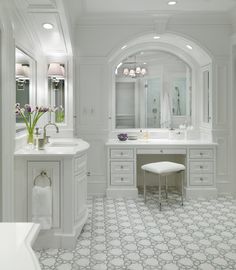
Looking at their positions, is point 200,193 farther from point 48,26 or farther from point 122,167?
point 48,26

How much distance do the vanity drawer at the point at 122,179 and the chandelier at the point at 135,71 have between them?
1641 millimetres

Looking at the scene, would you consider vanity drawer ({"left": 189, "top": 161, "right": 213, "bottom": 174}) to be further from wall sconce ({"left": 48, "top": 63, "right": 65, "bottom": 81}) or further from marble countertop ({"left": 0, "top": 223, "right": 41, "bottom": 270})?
marble countertop ({"left": 0, "top": 223, "right": 41, "bottom": 270})

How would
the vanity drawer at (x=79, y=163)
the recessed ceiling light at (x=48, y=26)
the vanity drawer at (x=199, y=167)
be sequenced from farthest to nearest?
the vanity drawer at (x=199, y=167) → the recessed ceiling light at (x=48, y=26) → the vanity drawer at (x=79, y=163)

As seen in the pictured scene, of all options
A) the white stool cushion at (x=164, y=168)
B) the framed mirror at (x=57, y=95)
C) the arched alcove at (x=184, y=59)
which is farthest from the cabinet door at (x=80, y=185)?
the arched alcove at (x=184, y=59)

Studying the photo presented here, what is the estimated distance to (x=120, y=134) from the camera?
530 centimetres

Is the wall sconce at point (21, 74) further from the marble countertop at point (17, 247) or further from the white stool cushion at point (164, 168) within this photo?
the marble countertop at point (17, 247)

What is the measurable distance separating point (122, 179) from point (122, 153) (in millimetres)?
381

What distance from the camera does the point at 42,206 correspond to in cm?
302

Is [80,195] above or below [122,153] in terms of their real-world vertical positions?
below

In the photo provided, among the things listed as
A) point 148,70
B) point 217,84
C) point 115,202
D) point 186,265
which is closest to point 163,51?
point 148,70

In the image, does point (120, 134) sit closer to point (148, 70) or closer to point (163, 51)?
point (148, 70)

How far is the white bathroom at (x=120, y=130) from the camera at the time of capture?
302 cm

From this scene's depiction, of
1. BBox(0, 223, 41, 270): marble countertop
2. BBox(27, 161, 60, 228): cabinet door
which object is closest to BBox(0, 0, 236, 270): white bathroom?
BBox(27, 161, 60, 228): cabinet door

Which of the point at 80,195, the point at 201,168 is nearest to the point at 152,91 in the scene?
the point at 201,168
